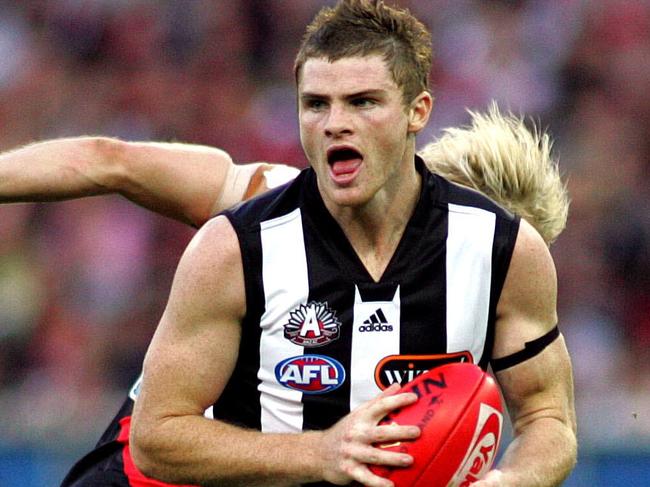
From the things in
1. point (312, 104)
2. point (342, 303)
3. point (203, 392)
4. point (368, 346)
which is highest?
point (312, 104)

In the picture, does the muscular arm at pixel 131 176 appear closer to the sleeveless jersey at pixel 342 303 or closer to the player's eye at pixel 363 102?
the sleeveless jersey at pixel 342 303

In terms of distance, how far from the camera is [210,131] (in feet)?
30.5

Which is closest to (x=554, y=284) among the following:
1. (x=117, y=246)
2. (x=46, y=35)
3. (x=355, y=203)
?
(x=355, y=203)

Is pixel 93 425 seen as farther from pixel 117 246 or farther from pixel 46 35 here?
pixel 46 35

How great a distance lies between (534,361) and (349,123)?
871 millimetres

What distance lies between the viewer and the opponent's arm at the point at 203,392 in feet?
12.1

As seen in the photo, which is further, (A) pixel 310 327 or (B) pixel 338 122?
(A) pixel 310 327

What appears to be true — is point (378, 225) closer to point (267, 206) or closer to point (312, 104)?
point (267, 206)

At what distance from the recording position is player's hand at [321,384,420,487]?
343 cm

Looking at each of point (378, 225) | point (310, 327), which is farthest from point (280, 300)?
point (378, 225)

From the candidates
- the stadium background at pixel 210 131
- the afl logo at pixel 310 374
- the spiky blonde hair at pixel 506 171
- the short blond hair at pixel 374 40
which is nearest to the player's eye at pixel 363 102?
the short blond hair at pixel 374 40

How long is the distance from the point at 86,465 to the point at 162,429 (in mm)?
1042

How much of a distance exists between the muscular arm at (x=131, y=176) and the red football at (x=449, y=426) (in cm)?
131

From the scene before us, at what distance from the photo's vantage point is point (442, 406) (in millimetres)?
3500
